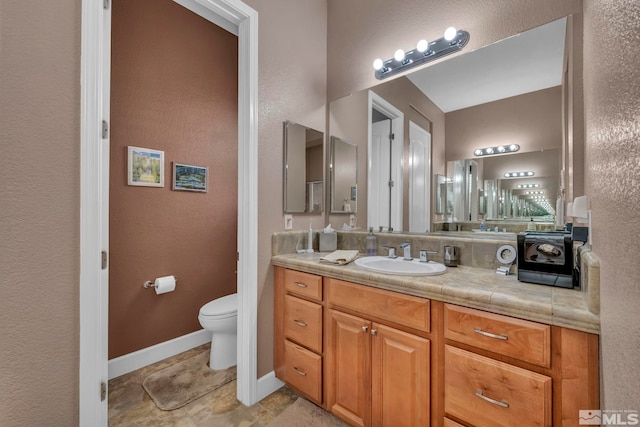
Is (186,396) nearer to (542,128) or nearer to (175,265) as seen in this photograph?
(175,265)

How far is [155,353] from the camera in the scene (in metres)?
2.16

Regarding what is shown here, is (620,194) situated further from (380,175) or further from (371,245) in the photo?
(380,175)

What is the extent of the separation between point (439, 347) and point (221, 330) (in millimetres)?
1565

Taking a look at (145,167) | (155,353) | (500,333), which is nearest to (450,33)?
(500,333)

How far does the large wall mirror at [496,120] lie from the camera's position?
4.36 ft

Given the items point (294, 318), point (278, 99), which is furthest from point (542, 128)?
point (294, 318)

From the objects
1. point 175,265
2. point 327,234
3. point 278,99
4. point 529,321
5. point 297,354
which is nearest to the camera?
point 529,321

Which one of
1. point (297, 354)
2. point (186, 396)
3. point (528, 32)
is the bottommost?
point (186, 396)

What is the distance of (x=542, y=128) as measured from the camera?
140cm

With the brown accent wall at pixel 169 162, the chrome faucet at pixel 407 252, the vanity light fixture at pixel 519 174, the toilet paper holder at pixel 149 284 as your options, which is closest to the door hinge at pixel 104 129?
the brown accent wall at pixel 169 162

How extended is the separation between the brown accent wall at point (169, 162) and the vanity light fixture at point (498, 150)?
2146 millimetres
